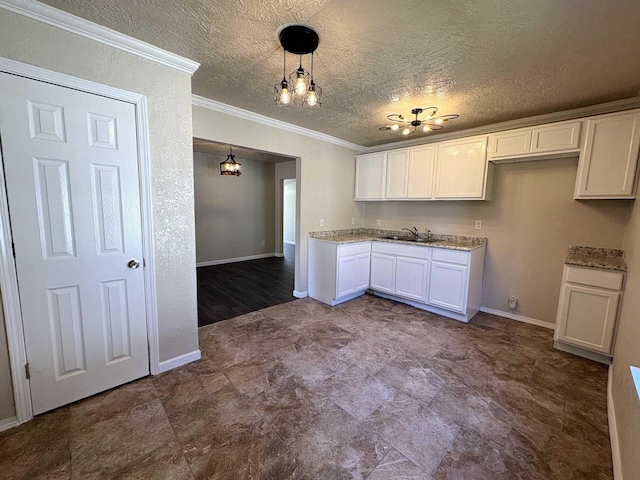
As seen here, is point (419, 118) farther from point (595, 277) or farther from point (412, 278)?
point (595, 277)

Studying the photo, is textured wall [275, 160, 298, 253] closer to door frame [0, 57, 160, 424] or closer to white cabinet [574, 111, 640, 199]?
door frame [0, 57, 160, 424]

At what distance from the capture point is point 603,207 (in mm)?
2734

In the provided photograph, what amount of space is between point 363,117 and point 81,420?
371 centimetres

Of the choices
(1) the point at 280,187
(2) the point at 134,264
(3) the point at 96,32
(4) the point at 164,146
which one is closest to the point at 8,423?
(2) the point at 134,264

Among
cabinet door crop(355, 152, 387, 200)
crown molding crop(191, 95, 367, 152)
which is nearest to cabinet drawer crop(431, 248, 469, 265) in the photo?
cabinet door crop(355, 152, 387, 200)

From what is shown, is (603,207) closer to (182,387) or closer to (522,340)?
(522,340)

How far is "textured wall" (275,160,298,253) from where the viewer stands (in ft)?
21.5

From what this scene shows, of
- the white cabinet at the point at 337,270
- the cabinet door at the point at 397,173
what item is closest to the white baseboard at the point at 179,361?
the white cabinet at the point at 337,270

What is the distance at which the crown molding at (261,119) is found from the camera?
2.75 m

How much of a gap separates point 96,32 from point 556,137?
4.03 metres

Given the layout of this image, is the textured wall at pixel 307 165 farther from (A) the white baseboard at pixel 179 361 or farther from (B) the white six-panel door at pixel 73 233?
(A) the white baseboard at pixel 179 361

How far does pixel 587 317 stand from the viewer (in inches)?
95.6

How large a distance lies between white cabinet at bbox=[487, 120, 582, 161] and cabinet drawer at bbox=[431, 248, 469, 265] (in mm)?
1199

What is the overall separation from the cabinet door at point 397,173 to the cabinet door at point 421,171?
0.08m
